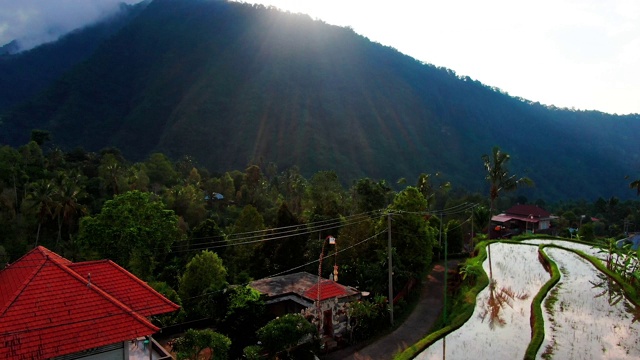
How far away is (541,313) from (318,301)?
36.5 feet

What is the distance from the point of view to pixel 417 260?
36.2m

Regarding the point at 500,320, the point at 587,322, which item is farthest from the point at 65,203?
the point at 587,322

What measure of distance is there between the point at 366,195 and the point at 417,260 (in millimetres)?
11191

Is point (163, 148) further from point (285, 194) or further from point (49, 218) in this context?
point (49, 218)

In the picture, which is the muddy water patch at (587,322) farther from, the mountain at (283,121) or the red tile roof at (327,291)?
the mountain at (283,121)

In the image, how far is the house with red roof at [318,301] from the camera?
26.2m

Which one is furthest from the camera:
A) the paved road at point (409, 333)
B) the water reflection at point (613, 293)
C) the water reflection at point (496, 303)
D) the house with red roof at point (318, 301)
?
the house with red roof at point (318, 301)

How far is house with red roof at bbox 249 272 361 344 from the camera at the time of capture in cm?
2617

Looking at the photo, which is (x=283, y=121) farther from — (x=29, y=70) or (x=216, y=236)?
(x=216, y=236)

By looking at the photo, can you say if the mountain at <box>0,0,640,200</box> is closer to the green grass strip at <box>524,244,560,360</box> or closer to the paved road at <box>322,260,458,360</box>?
the paved road at <box>322,260,458,360</box>

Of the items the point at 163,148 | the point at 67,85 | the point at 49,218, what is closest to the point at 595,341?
the point at 49,218

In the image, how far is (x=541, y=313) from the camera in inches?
850

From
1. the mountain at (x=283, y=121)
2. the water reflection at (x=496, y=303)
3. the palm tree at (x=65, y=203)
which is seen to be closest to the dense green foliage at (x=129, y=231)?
the palm tree at (x=65, y=203)

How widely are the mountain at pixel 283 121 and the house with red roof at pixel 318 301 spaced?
8729 centimetres
